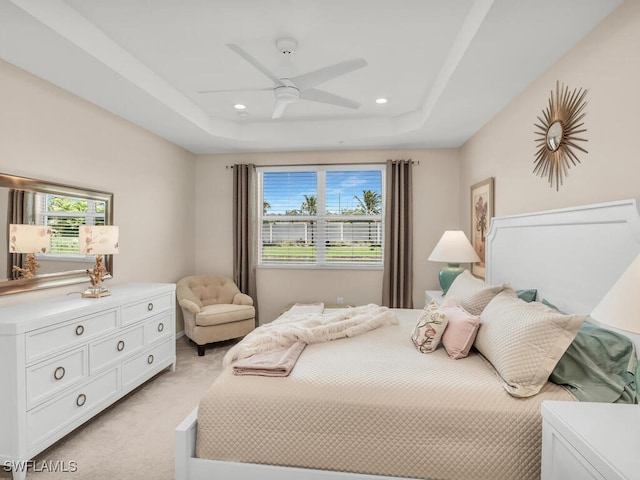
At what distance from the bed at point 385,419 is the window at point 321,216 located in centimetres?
298

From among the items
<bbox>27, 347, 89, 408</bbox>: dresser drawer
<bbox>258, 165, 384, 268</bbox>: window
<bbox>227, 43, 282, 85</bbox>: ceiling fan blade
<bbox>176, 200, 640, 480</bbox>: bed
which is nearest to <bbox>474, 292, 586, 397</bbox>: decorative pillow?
<bbox>176, 200, 640, 480</bbox>: bed

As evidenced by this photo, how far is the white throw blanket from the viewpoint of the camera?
82.4 inches

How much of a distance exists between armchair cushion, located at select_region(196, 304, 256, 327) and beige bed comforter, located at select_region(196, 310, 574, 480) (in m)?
2.16

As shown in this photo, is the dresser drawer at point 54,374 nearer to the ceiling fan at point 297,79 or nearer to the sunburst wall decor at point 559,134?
the ceiling fan at point 297,79

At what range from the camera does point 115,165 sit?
337 cm

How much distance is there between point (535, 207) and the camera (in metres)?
2.62

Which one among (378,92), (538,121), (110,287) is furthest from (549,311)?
(110,287)

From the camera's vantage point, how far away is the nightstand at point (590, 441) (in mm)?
1036

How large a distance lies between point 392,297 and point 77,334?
11.4 feet

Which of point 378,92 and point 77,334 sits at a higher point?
point 378,92

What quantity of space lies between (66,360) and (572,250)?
10.4 feet

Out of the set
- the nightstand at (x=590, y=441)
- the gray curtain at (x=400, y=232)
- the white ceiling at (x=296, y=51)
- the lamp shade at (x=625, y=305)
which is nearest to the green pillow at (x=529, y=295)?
the nightstand at (x=590, y=441)

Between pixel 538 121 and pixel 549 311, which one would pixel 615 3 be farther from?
pixel 549 311

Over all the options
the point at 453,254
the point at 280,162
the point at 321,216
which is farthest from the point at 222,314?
the point at 453,254
